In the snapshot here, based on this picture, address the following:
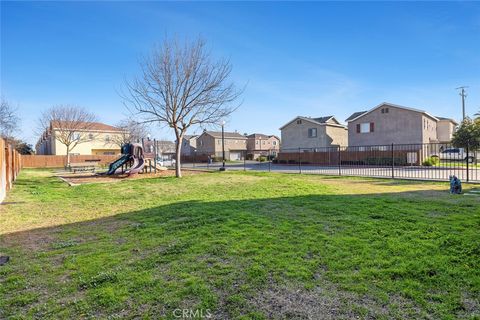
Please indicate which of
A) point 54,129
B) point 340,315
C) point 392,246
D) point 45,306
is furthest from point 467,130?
point 54,129

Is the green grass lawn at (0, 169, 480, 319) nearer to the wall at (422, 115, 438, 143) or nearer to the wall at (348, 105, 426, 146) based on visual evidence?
the wall at (348, 105, 426, 146)

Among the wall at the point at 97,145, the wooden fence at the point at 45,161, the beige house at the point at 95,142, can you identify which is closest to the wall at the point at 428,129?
the wooden fence at the point at 45,161

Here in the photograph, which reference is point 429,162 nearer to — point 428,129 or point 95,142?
point 428,129

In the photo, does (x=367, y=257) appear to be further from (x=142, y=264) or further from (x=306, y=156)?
(x=306, y=156)

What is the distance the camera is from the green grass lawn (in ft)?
9.14

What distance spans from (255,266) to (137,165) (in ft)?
56.5

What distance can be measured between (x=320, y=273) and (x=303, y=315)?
0.88m

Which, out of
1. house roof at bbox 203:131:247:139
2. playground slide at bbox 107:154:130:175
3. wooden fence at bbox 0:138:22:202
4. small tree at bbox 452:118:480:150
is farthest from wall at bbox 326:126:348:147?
wooden fence at bbox 0:138:22:202

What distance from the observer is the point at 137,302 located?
9.47 feet

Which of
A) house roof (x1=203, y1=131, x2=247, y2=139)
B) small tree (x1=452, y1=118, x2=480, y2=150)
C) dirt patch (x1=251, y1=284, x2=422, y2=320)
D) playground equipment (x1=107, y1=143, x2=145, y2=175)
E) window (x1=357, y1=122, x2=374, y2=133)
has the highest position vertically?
house roof (x1=203, y1=131, x2=247, y2=139)

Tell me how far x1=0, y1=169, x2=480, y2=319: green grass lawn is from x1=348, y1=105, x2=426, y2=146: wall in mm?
27818

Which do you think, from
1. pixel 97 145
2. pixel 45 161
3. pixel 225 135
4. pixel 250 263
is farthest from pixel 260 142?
pixel 250 263

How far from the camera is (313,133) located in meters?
39.2

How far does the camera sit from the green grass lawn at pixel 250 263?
2785 mm
